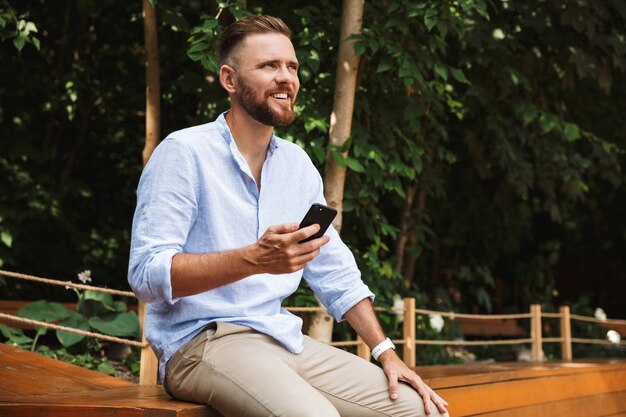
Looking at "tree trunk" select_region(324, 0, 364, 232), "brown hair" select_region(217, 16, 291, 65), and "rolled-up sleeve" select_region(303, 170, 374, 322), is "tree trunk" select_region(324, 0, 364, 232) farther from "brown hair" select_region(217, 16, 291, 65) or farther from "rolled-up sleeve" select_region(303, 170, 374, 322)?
"brown hair" select_region(217, 16, 291, 65)

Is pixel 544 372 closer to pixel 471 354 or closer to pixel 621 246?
pixel 471 354

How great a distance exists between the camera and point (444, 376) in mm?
3938

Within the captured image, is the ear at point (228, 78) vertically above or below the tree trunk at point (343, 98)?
below

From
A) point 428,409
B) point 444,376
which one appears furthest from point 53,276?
point 428,409

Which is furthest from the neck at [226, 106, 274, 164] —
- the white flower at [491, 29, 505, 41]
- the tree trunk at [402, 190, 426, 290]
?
the tree trunk at [402, 190, 426, 290]

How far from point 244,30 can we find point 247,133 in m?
0.29

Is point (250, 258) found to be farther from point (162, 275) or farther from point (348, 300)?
point (348, 300)

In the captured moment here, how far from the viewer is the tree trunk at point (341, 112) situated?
499cm

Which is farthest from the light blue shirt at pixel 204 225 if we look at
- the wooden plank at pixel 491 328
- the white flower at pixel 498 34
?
the wooden plank at pixel 491 328

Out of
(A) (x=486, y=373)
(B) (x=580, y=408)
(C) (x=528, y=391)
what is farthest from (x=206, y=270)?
(B) (x=580, y=408)

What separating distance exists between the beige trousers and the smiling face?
1.97 ft

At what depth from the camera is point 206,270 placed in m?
2.01

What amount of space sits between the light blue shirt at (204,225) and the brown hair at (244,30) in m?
0.20

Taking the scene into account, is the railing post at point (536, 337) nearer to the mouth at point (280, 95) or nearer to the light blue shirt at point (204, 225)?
the light blue shirt at point (204, 225)
